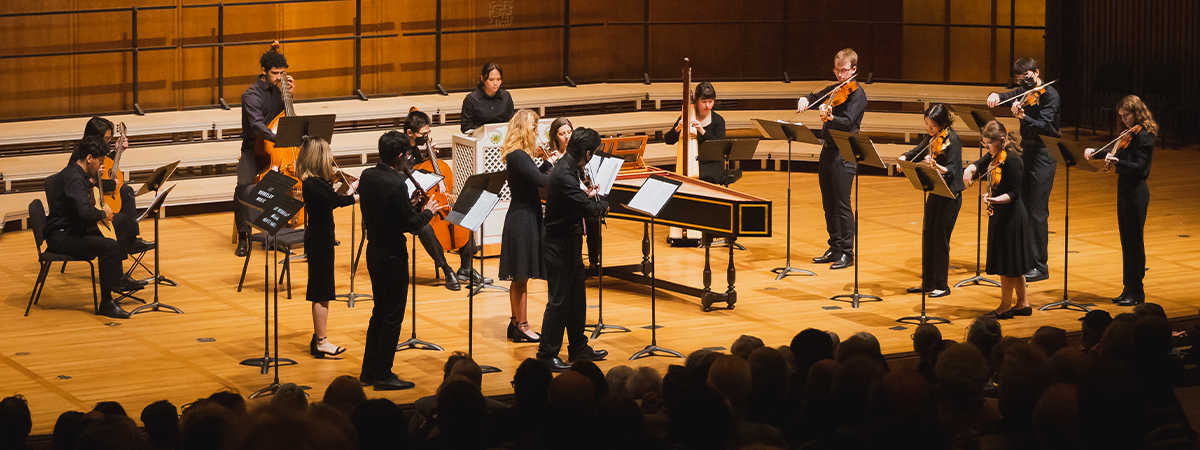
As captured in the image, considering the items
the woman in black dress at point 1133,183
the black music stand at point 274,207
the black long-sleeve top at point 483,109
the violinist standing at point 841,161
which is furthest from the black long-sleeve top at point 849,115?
the black music stand at point 274,207

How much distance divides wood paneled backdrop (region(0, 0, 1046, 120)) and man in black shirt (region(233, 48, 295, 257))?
5.36ft

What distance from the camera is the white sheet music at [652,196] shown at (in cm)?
597

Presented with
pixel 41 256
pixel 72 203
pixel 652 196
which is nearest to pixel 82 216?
pixel 72 203

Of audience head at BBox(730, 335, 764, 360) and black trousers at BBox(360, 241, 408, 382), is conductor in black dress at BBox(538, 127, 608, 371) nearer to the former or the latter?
black trousers at BBox(360, 241, 408, 382)

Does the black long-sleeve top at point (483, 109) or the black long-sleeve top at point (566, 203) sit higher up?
the black long-sleeve top at point (483, 109)

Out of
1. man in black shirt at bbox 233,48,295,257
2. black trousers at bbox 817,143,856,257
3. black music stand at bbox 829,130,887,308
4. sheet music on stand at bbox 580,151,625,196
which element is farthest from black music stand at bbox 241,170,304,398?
black trousers at bbox 817,143,856,257

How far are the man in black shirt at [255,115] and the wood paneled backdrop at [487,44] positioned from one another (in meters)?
1.63

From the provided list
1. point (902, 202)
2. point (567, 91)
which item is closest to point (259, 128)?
point (567, 91)

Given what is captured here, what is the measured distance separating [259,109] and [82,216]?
5.82 feet

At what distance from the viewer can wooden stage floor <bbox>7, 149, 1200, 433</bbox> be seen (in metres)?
5.84

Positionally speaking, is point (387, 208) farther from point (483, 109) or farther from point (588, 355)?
point (483, 109)

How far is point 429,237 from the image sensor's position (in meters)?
7.57

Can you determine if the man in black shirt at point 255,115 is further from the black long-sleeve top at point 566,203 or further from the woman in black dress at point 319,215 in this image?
the black long-sleeve top at point 566,203

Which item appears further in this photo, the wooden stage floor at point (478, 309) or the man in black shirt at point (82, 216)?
the man in black shirt at point (82, 216)
